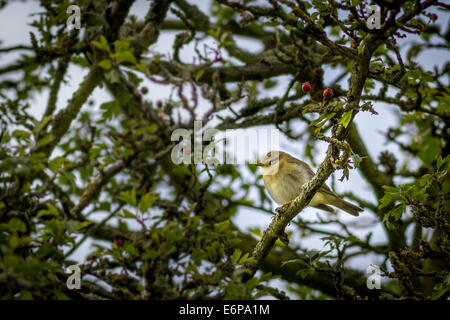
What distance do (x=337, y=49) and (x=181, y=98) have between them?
1.85 metres

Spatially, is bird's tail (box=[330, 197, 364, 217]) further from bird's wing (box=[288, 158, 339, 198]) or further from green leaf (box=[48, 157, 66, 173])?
green leaf (box=[48, 157, 66, 173])

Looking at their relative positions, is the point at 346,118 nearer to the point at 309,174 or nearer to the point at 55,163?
the point at 55,163

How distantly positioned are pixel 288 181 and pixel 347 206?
822 millimetres

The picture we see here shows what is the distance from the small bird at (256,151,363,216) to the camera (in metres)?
5.08

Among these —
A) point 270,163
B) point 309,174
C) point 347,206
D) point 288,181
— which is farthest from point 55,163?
point 347,206

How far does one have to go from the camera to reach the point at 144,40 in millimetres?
5102

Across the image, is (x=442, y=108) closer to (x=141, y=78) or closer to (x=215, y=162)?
(x=215, y=162)

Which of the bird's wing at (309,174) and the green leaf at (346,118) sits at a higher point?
the bird's wing at (309,174)

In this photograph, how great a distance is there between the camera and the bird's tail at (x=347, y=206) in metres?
5.19

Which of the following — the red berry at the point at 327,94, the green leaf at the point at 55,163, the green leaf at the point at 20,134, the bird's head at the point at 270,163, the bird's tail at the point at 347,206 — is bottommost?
the green leaf at the point at 55,163

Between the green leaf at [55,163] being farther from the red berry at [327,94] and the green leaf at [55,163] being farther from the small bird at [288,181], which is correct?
the small bird at [288,181]

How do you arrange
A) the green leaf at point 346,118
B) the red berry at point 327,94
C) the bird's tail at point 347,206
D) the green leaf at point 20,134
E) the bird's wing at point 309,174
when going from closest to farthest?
1. the green leaf at point 346,118
2. the red berry at point 327,94
3. the green leaf at point 20,134
4. the bird's wing at point 309,174
5. the bird's tail at point 347,206

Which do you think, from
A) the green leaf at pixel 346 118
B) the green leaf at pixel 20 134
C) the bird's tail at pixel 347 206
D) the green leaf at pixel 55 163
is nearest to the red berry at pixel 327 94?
the green leaf at pixel 346 118

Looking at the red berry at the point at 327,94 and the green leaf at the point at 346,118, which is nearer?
the green leaf at the point at 346,118
